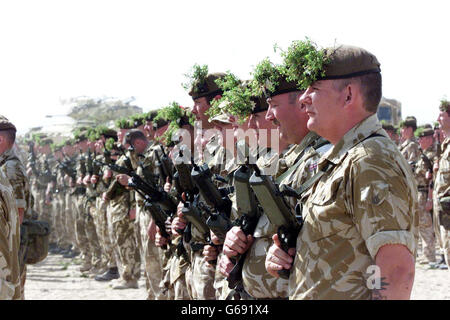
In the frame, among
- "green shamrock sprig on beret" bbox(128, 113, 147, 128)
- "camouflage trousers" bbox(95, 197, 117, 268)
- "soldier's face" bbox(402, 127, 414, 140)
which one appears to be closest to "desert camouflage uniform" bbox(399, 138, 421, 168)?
"soldier's face" bbox(402, 127, 414, 140)

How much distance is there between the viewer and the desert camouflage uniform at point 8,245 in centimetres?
347

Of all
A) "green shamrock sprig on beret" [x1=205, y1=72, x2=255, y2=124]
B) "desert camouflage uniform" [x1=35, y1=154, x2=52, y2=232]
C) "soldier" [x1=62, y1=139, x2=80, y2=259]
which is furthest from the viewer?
"desert camouflage uniform" [x1=35, y1=154, x2=52, y2=232]

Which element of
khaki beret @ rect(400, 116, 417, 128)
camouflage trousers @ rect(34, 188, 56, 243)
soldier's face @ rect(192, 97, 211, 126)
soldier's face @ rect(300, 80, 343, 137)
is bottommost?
camouflage trousers @ rect(34, 188, 56, 243)

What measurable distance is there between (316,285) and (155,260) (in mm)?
5716

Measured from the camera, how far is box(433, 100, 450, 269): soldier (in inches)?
305

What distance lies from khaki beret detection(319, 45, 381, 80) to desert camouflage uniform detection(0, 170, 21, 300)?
6.24ft

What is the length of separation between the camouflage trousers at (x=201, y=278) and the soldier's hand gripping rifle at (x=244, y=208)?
1.58m

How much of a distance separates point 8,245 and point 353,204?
78.6 inches

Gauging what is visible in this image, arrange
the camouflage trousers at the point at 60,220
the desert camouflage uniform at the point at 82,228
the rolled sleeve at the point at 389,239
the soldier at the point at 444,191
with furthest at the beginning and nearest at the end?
1. the camouflage trousers at the point at 60,220
2. the desert camouflage uniform at the point at 82,228
3. the soldier at the point at 444,191
4. the rolled sleeve at the point at 389,239

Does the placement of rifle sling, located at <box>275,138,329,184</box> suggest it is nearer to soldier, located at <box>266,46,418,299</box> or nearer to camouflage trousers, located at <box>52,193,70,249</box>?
soldier, located at <box>266,46,418,299</box>

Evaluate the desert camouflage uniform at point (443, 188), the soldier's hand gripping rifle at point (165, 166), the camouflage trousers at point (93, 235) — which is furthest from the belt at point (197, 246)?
the camouflage trousers at point (93, 235)

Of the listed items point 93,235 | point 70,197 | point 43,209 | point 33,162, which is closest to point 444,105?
point 93,235

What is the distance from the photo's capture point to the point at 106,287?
37.0 ft

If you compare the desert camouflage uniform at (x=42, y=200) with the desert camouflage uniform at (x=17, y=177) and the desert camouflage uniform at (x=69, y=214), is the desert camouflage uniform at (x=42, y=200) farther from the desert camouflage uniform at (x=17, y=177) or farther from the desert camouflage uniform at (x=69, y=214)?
the desert camouflage uniform at (x=17, y=177)
